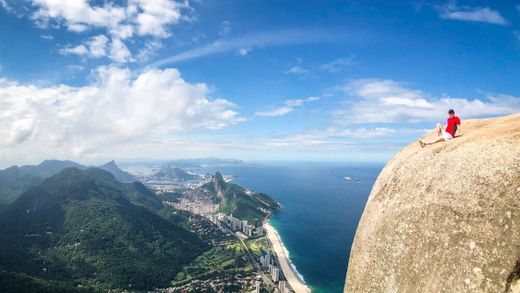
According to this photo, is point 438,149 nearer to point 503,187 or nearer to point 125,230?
point 503,187

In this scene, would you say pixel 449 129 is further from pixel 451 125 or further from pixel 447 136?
pixel 447 136

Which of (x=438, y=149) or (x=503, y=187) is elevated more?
(x=438, y=149)

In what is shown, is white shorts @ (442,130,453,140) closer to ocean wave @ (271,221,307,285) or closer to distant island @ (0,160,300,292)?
distant island @ (0,160,300,292)

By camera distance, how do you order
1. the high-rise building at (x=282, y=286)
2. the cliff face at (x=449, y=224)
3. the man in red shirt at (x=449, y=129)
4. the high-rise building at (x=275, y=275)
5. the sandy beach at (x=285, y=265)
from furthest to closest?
the high-rise building at (x=275, y=275) < the sandy beach at (x=285, y=265) < the high-rise building at (x=282, y=286) < the man in red shirt at (x=449, y=129) < the cliff face at (x=449, y=224)

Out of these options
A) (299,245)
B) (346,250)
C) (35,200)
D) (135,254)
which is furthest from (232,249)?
(35,200)

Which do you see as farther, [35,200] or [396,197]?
[35,200]

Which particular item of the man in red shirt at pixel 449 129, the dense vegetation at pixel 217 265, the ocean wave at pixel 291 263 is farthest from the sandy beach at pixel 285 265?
the man in red shirt at pixel 449 129

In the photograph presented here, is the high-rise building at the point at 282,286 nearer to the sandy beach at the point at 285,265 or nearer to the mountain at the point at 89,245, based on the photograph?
the sandy beach at the point at 285,265
